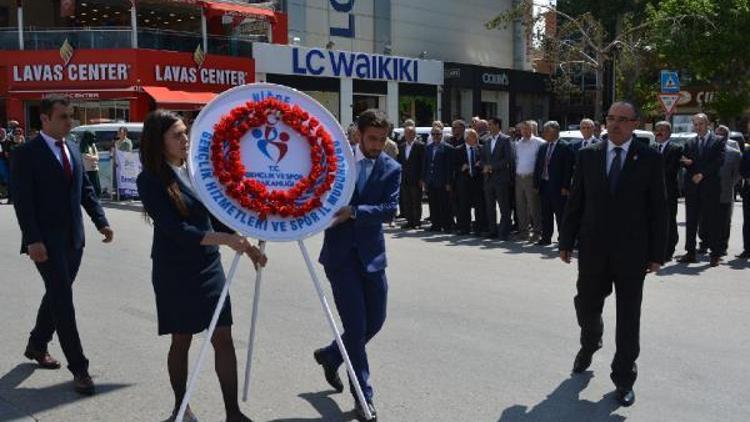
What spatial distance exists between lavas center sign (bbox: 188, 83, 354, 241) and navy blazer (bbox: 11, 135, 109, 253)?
155 cm

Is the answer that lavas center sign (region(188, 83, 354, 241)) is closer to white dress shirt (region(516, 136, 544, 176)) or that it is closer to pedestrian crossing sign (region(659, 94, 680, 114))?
white dress shirt (region(516, 136, 544, 176))

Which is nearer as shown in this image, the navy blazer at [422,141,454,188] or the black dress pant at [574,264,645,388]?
the black dress pant at [574,264,645,388]

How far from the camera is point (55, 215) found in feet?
17.7

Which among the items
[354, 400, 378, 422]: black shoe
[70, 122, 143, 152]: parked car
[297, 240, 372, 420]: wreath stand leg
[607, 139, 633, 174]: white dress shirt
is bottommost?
[354, 400, 378, 422]: black shoe

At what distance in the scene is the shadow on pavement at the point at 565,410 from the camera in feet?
16.2

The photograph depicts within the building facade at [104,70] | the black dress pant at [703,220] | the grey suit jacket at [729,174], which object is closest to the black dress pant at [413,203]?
the black dress pant at [703,220]

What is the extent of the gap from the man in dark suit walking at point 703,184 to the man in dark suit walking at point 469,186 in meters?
3.66

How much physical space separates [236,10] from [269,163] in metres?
30.1

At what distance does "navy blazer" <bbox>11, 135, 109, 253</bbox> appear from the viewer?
5.32 metres

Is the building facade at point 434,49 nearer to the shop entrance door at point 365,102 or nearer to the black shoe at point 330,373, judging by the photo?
the shop entrance door at point 365,102

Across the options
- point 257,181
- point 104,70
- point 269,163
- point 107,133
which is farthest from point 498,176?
point 104,70

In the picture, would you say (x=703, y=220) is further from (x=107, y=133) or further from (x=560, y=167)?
(x=107, y=133)

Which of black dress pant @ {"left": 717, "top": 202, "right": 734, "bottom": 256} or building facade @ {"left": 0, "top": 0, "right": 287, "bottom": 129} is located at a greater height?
building facade @ {"left": 0, "top": 0, "right": 287, "bottom": 129}

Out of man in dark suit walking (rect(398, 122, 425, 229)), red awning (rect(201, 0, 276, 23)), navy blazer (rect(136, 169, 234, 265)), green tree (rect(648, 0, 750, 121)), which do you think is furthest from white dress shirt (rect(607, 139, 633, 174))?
green tree (rect(648, 0, 750, 121))
